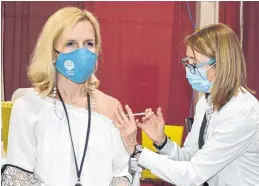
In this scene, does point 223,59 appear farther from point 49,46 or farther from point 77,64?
point 49,46

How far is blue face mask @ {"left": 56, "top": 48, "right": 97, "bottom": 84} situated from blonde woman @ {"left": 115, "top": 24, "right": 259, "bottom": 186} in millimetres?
219

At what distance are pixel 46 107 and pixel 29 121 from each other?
90mm

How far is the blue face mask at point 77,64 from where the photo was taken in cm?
173

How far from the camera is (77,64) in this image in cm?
173

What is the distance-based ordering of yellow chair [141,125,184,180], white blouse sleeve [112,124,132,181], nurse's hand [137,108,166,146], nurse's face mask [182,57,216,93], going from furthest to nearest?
yellow chair [141,125,184,180] → nurse's hand [137,108,166,146] → nurse's face mask [182,57,216,93] → white blouse sleeve [112,124,132,181]

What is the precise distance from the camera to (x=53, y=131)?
1.66m

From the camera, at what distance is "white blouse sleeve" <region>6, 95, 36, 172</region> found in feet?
5.38

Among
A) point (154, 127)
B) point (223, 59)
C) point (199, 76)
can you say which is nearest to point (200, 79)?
point (199, 76)

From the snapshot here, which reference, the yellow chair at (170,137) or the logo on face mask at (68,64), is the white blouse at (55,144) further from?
the yellow chair at (170,137)

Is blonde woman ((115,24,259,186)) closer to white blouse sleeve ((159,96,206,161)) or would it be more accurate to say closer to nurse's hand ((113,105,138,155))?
nurse's hand ((113,105,138,155))

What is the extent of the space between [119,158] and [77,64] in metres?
0.42

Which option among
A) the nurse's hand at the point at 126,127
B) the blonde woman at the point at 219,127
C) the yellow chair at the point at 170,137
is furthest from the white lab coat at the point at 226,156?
the yellow chair at the point at 170,137

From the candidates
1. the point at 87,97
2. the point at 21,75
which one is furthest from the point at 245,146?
the point at 21,75

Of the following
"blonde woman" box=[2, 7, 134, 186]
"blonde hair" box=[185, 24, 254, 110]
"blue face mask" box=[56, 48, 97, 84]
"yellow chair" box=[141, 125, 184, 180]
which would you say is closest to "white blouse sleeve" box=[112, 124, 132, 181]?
"blonde woman" box=[2, 7, 134, 186]
